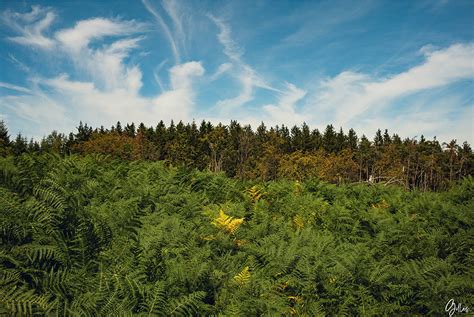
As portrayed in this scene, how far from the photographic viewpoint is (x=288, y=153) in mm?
105688

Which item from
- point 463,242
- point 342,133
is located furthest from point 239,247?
point 342,133

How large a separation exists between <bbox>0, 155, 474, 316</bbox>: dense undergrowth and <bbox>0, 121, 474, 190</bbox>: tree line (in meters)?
50.0

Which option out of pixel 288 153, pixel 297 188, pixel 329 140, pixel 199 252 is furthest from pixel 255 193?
pixel 329 140

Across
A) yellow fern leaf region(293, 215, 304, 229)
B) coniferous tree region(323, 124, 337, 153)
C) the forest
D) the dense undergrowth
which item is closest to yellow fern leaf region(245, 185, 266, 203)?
the forest

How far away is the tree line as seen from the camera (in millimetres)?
64125

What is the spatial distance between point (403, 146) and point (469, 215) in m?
102

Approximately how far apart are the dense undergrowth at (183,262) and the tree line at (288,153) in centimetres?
4998

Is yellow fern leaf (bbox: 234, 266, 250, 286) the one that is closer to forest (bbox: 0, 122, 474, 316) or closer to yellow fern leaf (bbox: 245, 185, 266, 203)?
forest (bbox: 0, 122, 474, 316)

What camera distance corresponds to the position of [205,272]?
3502 millimetres

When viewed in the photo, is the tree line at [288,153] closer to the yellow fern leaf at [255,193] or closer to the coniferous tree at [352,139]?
the coniferous tree at [352,139]

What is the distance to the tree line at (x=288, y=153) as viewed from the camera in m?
64.1

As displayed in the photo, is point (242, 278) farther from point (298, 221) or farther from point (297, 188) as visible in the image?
point (297, 188)

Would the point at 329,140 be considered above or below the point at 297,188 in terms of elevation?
above

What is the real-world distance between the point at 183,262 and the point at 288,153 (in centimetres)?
10364
